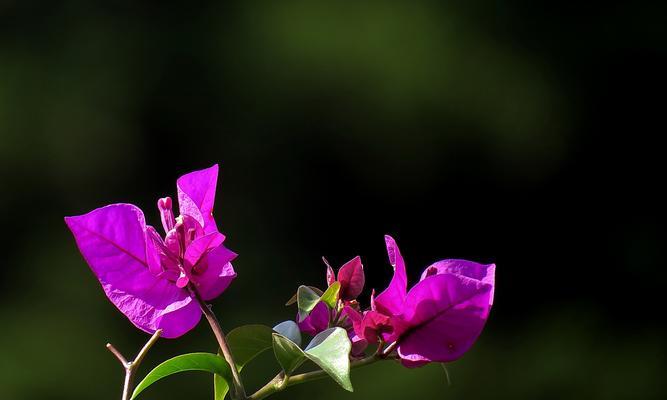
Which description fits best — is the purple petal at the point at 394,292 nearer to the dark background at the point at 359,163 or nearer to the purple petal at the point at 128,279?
the purple petal at the point at 128,279

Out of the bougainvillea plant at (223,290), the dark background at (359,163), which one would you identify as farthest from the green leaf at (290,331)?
the dark background at (359,163)

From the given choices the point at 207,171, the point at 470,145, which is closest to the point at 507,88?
the point at 470,145

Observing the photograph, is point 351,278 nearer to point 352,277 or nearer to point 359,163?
point 352,277

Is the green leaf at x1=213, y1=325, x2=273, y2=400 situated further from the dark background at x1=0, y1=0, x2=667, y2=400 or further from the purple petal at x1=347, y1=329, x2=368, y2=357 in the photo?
the dark background at x1=0, y1=0, x2=667, y2=400

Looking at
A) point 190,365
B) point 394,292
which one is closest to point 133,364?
point 190,365

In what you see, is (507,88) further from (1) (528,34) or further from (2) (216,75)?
(2) (216,75)

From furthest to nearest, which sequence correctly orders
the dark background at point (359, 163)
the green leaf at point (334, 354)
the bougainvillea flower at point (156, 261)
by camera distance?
1. the dark background at point (359, 163)
2. the bougainvillea flower at point (156, 261)
3. the green leaf at point (334, 354)
